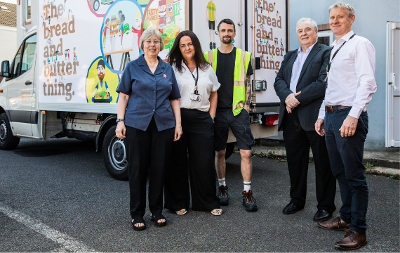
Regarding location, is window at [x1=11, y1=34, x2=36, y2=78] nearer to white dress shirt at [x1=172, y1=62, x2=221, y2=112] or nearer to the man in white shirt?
white dress shirt at [x1=172, y1=62, x2=221, y2=112]

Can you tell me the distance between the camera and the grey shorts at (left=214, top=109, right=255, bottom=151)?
3812mm

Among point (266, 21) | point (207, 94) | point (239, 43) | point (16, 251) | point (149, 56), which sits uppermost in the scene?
point (266, 21)

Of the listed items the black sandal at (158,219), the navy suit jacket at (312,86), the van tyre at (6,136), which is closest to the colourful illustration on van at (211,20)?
the navy suit jacket at (312,86)

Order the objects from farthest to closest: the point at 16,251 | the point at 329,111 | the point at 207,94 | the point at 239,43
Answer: the point at 239,43 → the point at 207,94 → the point at 329,111 → the point at 16,251

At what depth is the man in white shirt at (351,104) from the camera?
8.78ft

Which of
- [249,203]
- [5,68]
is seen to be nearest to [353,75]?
[249,203]

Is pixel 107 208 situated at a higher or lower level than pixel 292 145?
lower

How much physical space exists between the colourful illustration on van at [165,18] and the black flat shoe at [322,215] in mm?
2397

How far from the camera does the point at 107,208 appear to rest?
3787mm

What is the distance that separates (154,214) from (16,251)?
1.15m

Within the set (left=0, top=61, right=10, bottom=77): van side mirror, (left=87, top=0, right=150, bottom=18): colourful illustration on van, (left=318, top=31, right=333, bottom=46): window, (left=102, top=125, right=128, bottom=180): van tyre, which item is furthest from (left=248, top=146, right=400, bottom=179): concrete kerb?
(left=0, top=61, right=10, bottom=77): van side mirror

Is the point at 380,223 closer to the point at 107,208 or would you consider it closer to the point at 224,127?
the point at 224,127

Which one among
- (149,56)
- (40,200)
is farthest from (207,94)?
(40,200)

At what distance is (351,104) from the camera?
2795 millimetres
